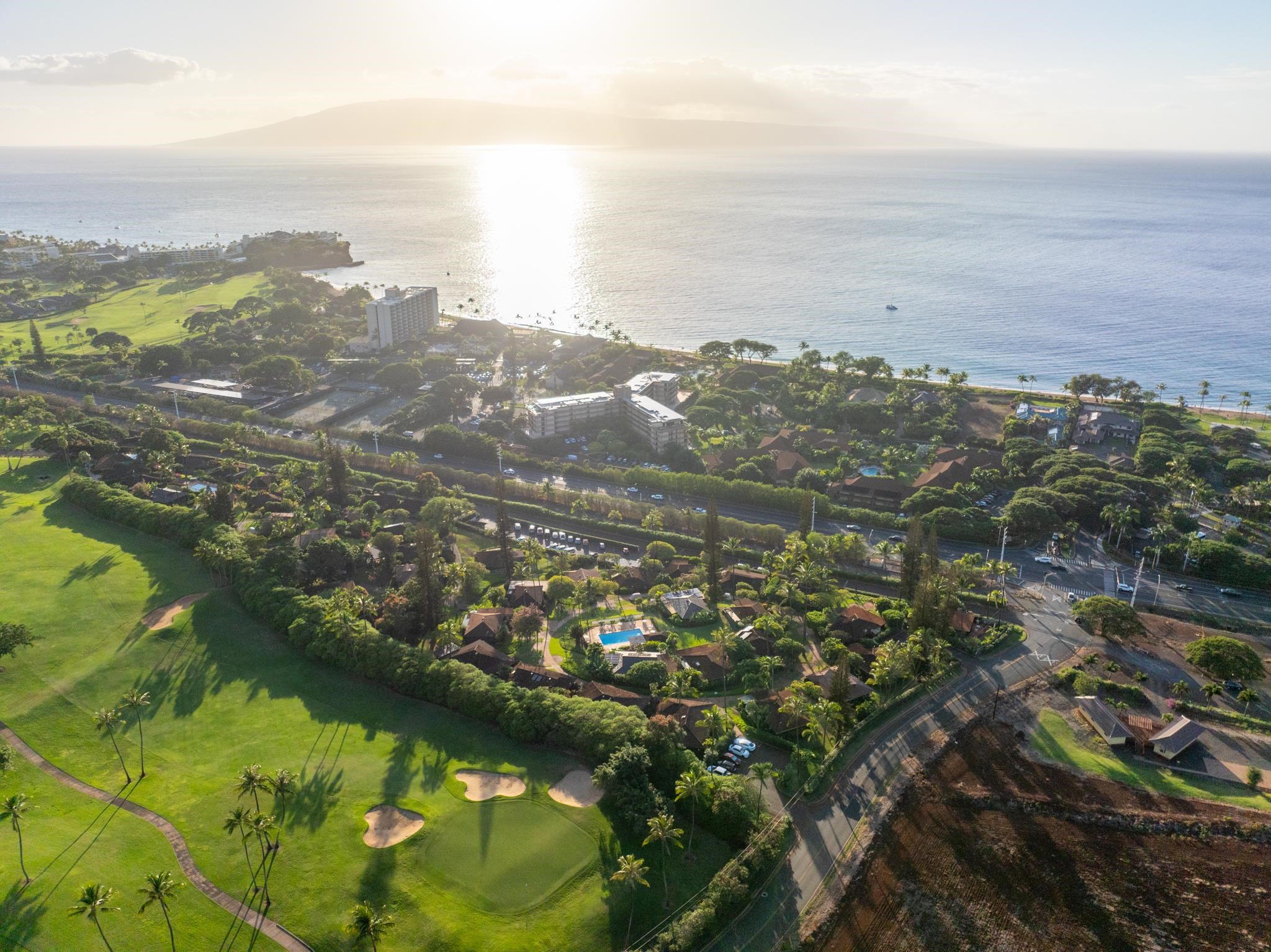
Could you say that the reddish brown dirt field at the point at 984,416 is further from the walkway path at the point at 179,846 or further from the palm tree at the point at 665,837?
the walkway path at the point at 179,846

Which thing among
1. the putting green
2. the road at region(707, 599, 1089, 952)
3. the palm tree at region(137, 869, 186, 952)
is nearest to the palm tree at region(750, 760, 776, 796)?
the road at region(707, 599, 1089, 952)

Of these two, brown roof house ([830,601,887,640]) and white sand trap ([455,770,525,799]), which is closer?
white sand trap ([455,770,525,799])

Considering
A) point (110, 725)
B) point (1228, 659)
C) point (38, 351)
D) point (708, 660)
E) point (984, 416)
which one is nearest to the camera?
point (110, 725)

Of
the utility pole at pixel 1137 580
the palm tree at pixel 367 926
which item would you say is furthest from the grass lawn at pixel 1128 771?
the palm tree at pixel 367 926

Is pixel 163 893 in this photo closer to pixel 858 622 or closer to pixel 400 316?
pixel 858 622

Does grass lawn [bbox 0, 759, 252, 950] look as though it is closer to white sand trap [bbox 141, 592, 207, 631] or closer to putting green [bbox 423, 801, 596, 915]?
putting green [bbox 423, 801, 596, 915]

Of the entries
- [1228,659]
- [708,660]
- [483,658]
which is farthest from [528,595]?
[1228,659]

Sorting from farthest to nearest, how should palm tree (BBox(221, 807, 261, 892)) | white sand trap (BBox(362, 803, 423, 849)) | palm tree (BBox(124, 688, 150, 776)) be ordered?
palm tree (BBox(124, 688, 150, 776)) < white sand trap (BBox(362, 803, 423, 849)) < palm tree (BBox(221, 807, 261, 892))

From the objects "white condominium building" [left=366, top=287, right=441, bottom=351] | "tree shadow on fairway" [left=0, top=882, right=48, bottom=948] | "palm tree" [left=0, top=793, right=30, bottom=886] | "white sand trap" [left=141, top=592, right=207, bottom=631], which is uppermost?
"white condominium building" [left=366, top=287, right=441, bottom=351]
